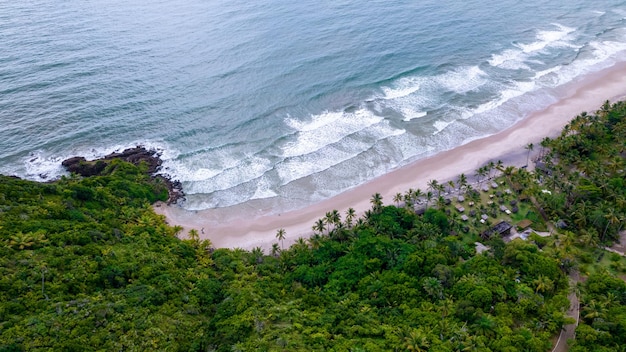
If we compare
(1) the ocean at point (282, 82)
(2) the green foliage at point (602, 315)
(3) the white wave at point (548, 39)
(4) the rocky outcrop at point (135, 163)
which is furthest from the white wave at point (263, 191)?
(3) the white wave at point (548, 39)

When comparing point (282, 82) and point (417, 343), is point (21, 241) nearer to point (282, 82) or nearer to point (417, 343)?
point (417, 343)

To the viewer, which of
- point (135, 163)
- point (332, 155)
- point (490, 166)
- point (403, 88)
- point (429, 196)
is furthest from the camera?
point (403, 88)

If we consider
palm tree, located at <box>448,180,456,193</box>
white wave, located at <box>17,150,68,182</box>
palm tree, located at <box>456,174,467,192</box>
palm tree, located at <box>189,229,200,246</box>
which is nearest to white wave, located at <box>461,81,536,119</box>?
palm tree, located at <box>448,180,456,193</box>

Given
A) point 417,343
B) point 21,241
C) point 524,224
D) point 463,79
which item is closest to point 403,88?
point 463,79

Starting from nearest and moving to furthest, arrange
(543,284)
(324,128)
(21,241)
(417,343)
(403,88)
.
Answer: (417,343), (543,284), (21,241), (324,128), (403,88)

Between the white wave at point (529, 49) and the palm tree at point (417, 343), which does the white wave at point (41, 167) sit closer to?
the palm tree at point (417, 343)

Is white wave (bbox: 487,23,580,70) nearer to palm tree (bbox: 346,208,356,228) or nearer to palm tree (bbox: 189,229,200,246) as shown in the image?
palm tree (bbox: 346,208,356,228)

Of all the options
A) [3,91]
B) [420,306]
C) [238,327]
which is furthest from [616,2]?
[3,91]
